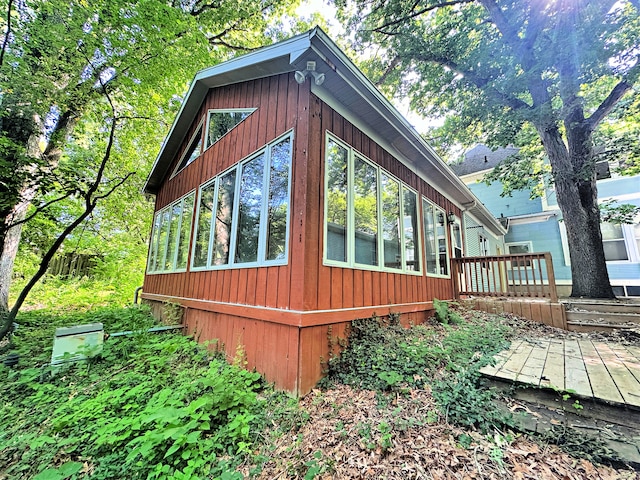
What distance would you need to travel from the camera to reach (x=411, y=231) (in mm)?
5133

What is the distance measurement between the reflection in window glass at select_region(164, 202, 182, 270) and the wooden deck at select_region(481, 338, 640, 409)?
21.4 ft

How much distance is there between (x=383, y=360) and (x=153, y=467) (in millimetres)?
2180

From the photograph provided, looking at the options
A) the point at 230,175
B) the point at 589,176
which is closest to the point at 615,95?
the point at 589,176

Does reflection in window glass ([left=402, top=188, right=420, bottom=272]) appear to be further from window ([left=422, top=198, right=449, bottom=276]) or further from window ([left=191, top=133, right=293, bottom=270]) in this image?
window ([left=191, top=133, right=293, bottom=270])

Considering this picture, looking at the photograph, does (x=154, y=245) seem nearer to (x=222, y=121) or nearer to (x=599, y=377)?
(x=222, y=121)

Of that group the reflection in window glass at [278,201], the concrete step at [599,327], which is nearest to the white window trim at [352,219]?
the reflection in window glass at [278,201]

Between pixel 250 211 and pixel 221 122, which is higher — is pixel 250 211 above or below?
below

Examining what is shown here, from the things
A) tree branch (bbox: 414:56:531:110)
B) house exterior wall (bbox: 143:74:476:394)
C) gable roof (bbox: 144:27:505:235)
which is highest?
tree branch (bbox: 414:56:531:110)

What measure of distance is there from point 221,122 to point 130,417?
499cm

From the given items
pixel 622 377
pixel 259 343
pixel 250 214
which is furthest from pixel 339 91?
pixel 622 377

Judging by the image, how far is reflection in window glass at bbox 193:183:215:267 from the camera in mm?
4949

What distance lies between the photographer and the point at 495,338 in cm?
386

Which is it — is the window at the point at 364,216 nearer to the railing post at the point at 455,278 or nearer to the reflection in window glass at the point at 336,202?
the reflection in window glass at the point at 336,202

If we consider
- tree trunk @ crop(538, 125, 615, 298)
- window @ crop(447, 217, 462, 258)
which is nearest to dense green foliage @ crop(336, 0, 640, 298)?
tree trunk @ crop(538, 125, 615, 298)
